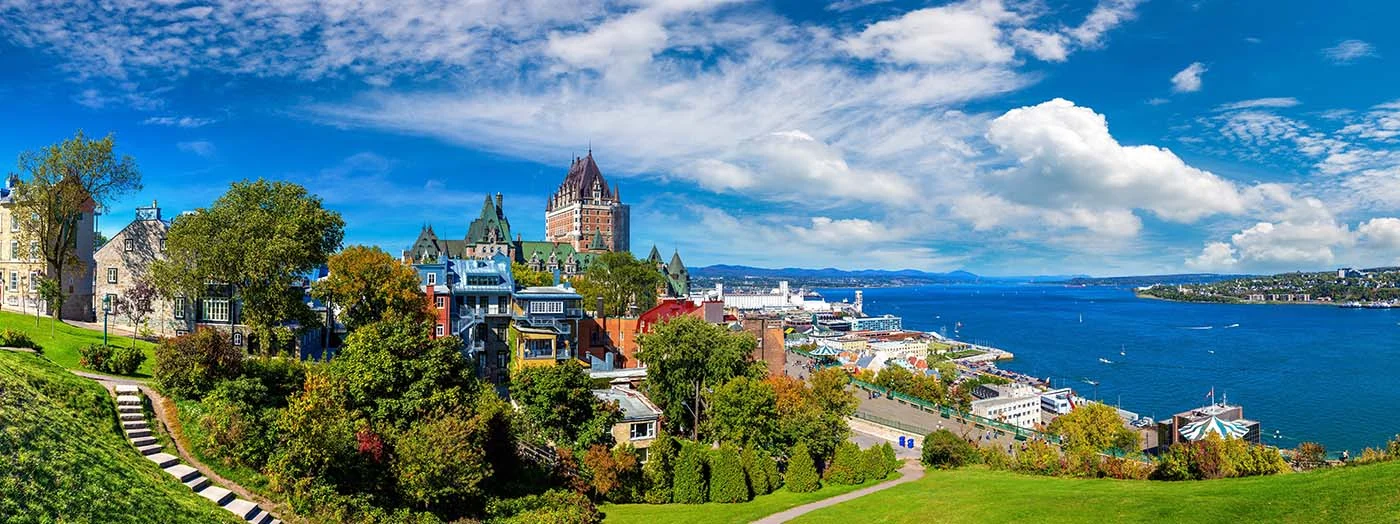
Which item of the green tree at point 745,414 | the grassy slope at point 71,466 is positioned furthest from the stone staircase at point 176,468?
the green tree at point 745,414

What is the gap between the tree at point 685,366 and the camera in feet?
120

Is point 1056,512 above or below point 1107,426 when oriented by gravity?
above

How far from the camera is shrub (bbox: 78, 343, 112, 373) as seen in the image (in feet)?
79.7

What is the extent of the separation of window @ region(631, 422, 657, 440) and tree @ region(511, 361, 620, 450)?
2307 mm

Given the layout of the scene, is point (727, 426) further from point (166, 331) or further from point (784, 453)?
point (166, 331)

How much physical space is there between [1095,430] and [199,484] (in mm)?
46475

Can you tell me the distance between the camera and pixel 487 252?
104438 mm

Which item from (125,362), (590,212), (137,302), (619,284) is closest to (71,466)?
(125,362)

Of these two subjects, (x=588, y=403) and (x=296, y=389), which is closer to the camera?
(x=296, y=389)

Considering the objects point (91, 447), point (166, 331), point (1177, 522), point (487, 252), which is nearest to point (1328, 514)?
point (1177, 522)

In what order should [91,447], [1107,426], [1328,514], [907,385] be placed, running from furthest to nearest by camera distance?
[907,385], [1107,426], [91,447], [1328,514]

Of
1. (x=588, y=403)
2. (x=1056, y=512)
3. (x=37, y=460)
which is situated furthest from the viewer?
(x=588, y=403)

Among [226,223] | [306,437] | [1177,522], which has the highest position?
[226,223]

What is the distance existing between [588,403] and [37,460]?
57.1 ft
